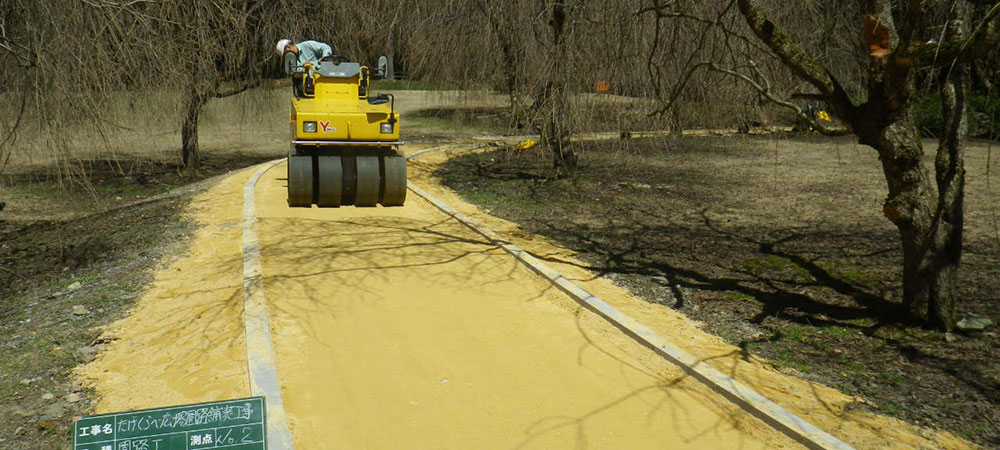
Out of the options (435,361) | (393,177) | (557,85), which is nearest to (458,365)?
(435,361)

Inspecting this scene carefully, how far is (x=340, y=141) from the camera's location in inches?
405

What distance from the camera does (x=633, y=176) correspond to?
1811 cm

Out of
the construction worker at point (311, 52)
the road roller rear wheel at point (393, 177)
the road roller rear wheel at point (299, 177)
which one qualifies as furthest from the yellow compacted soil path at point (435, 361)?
the construction worker at point (311, 52)

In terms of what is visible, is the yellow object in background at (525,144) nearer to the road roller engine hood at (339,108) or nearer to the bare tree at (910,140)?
the road roller engine hood at (339,108)

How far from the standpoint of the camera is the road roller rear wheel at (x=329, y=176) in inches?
412

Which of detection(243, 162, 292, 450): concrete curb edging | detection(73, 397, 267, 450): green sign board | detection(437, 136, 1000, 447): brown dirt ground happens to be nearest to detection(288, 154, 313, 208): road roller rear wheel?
detection(243, 162, 292, 450): concrete curb edging

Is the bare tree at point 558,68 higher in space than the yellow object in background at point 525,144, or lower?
higher

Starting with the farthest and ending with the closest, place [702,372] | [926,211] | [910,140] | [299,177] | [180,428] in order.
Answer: [299,177] → [926,211] → [910,140] → [702,372] → [180,428]

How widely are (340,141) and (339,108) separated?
565 millimetres

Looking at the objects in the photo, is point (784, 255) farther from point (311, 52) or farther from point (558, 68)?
point (311, 52)

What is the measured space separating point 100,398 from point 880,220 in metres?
11.8

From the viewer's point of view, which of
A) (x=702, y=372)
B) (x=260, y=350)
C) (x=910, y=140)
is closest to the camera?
(x=702, y=372)

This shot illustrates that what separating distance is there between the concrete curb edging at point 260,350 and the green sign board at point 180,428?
1.70 ft

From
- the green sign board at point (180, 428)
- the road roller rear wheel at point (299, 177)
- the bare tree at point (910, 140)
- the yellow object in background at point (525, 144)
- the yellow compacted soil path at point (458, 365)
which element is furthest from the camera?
the yellow object in background at point (525, 144)
